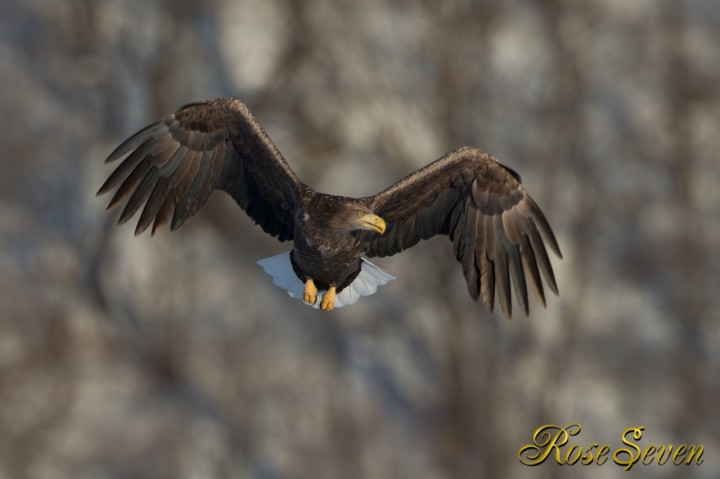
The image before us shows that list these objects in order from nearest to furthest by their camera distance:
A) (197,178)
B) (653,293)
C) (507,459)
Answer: (197,178) < (507,459) < (653,293)

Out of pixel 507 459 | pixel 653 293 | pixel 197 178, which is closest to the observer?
pixel 197 178

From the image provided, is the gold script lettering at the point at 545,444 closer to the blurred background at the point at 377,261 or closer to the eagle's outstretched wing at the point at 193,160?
the blurred background at the point at 377,261

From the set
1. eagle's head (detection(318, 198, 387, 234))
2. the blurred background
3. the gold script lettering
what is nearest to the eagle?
eagle's head (detection(318, 198, 387, 234))

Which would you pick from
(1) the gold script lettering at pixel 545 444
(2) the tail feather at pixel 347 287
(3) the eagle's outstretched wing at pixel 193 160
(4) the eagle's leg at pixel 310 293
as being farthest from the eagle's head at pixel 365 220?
(1) the gold script lettering at pixel 545 444

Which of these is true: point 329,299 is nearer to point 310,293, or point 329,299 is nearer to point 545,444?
point 310,293

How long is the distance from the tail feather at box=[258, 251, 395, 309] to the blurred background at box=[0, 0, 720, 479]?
9.91 metres

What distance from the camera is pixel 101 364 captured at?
26422 mm

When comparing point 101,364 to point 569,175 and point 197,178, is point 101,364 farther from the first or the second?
point 197,178

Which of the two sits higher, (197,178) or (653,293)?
(653,293)

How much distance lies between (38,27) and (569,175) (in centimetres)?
963

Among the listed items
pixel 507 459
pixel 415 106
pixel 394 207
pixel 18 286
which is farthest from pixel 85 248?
pixel 394 207

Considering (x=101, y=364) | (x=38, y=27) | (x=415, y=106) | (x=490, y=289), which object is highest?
(x=38, y=27)

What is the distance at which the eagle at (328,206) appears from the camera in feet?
42.4

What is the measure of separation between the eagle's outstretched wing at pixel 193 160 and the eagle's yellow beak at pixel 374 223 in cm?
64
